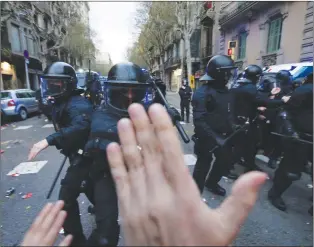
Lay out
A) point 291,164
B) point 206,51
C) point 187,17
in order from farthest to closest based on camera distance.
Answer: point 206,51 < point 187,17 < point 291,164

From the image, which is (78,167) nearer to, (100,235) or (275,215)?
(100,235)

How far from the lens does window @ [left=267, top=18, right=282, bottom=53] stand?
11.3 metres

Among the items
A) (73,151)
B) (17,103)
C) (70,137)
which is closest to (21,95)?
(17,103)

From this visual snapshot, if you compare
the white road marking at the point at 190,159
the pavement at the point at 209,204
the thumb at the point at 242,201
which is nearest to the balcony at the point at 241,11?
the white road marking at the point at 190,159

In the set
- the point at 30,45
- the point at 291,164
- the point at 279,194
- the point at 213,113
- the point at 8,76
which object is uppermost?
the point at 30,45

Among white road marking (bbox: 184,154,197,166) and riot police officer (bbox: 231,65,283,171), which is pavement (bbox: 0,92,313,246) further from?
riot police officer (bbox: 231,65,283,171)

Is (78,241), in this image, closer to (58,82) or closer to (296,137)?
(58,82)

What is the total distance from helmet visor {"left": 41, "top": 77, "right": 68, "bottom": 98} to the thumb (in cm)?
205

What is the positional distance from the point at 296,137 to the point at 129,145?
8.42ft

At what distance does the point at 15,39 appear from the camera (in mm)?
19922

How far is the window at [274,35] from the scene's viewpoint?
11.3 m

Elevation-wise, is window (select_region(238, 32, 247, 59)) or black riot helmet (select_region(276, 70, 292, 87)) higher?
window (select_region(238, 32, 247, 59))

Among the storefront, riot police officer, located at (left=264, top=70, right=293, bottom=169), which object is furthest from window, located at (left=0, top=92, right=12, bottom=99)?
riot police officer, located at (left=264, top=70, right=293, bottom=169)

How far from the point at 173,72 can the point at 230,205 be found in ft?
118
